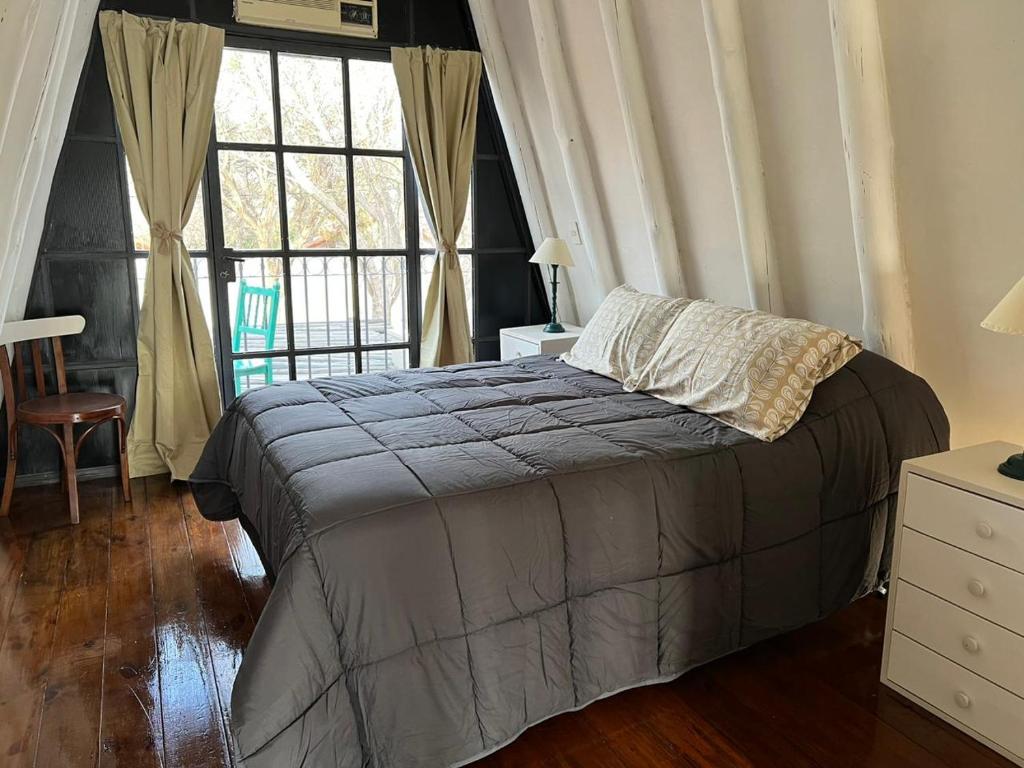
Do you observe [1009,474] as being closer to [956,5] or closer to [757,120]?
[956,5]

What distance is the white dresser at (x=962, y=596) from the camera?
1.69 m

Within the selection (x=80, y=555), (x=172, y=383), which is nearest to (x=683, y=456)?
(x=80, y=555)

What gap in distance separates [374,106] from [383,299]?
105cm

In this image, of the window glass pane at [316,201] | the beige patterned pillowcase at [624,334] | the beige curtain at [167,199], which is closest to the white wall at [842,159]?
the beige patterned pillowcase at [624,334]

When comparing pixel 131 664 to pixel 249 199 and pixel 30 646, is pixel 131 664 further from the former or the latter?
pixel 249 199

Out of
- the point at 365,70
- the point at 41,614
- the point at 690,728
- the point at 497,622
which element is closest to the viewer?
the point at 497,622

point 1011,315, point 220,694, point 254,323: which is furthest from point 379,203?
point 1011,315

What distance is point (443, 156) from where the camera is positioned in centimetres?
402

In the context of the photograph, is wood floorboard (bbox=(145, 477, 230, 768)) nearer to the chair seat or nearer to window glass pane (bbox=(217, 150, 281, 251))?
the chair seat

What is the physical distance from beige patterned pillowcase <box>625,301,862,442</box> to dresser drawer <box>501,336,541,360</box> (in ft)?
4.21

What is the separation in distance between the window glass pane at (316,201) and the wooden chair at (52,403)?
3.76 feet

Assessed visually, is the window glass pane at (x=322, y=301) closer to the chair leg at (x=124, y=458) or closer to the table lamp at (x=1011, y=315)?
the chair leg at (x=124, y=458)

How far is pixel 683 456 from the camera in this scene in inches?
78.7

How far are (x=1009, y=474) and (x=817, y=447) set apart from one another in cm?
49
